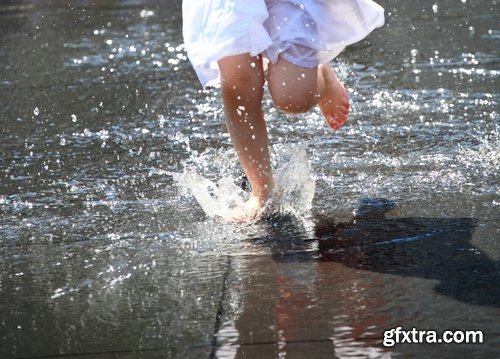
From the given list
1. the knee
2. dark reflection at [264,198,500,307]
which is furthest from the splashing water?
the knee

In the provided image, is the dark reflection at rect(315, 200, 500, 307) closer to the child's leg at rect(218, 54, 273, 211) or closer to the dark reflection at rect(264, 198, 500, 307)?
the dark reflection at rect(264, 198, 500, 307)

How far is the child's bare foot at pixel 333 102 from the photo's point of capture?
13.1 ft

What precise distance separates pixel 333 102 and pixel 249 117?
508 millimetres

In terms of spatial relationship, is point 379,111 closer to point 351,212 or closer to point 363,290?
point 351,212

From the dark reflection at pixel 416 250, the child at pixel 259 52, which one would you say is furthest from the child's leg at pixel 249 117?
the dark reflection at pixel 416 250

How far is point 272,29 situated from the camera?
359 centimetres

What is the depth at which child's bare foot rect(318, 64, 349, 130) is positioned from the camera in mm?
4000

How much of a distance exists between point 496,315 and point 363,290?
395 mm

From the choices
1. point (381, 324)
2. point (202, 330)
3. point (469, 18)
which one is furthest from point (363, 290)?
point (469, 18)

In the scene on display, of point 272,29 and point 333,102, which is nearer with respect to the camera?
point 272,29

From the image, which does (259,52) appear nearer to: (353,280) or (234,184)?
(234,184)

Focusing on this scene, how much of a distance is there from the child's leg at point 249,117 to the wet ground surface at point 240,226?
214mm

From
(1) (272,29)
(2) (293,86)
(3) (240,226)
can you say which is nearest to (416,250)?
(3) (240,226)

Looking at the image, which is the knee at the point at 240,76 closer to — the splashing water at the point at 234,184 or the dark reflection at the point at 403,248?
the splashing water at the point at 234,184
